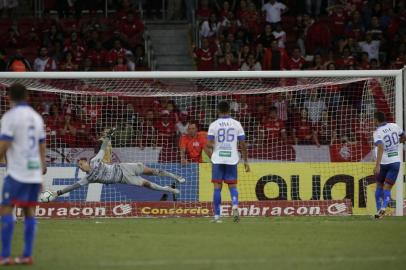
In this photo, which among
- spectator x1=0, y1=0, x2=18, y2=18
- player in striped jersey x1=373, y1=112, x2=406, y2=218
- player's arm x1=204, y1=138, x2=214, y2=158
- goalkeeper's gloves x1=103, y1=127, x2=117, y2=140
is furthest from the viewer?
spectator x1=0, y1=0, x2=18, y2=18

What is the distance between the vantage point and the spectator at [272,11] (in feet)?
91.5

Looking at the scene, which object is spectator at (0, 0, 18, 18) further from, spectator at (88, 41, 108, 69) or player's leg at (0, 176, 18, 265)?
player's leg at (0, 176, 18, 265)

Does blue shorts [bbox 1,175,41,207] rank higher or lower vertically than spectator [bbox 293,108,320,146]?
lower

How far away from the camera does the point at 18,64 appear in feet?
78.0

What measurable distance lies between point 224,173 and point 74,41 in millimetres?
10085

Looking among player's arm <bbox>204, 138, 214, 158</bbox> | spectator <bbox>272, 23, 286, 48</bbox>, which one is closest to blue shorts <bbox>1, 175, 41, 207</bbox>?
player's arm <bbox>204, 138, 214, 158</bbox>

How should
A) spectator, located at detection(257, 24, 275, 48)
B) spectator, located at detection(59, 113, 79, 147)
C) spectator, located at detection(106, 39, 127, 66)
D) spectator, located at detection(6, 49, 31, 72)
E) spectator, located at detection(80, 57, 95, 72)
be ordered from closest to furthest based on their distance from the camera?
spectator, located at detection(59, 113, 79, 147) < spectator, located at detection(6, 49, 31, 72) < spectator, located at detection(80, 57, 95, 72) < spectator, located at detection(106, 39, 127, 66) < spectator, located at detection(257, 24, 275, 48)

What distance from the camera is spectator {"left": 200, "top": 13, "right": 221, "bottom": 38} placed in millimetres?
27234

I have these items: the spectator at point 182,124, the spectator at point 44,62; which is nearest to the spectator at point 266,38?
the spectator at point 44,62

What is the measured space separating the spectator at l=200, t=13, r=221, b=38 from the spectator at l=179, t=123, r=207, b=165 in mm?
7289

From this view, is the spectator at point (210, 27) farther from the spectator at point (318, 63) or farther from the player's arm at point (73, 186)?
the player's arm at point (73, 186)

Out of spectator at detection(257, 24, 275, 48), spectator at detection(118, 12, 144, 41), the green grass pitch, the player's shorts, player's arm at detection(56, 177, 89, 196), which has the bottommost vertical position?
the green grass pitch

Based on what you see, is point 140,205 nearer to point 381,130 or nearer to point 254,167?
point 254,167

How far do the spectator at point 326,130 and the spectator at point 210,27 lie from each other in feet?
23.0
